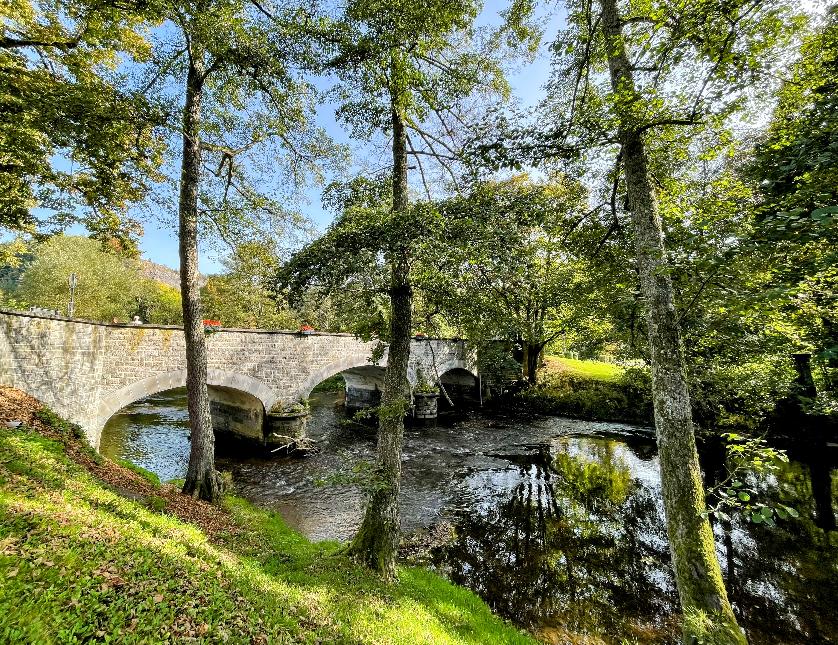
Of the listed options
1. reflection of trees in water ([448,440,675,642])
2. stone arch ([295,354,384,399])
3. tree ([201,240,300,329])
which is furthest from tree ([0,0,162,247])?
tree ([201,240,300,329])

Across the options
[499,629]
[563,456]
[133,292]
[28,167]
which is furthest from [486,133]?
[133,292]

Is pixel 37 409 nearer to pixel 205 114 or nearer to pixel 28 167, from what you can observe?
pixel 28 167

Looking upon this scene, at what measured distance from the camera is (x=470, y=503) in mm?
9227

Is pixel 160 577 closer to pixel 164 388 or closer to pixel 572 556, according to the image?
pixel 572 556

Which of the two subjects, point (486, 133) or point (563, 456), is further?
point (563, 456)

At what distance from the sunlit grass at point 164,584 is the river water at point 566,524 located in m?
1.22

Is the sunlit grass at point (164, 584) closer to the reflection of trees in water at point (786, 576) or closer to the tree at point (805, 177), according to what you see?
the reflection of trees in water at point (786, 576)

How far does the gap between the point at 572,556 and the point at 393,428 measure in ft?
16.0

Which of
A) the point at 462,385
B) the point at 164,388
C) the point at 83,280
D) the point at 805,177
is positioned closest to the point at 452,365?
the point at 462,385

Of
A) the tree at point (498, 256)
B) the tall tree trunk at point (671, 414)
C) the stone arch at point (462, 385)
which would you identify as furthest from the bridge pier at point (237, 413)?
the stone arch at point (462, 385)

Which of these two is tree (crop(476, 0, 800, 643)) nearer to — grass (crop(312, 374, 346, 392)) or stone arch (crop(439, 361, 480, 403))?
stone arch (crop(439, 361, 480, 403))

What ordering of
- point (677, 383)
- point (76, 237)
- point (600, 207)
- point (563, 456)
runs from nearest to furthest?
1. point (677, 383)
2. point (600, 207)
3. point (563, 456)
4. point (76, 237)

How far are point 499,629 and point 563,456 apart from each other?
29.8ft

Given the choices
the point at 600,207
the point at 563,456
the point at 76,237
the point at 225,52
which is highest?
the point at 76,237
